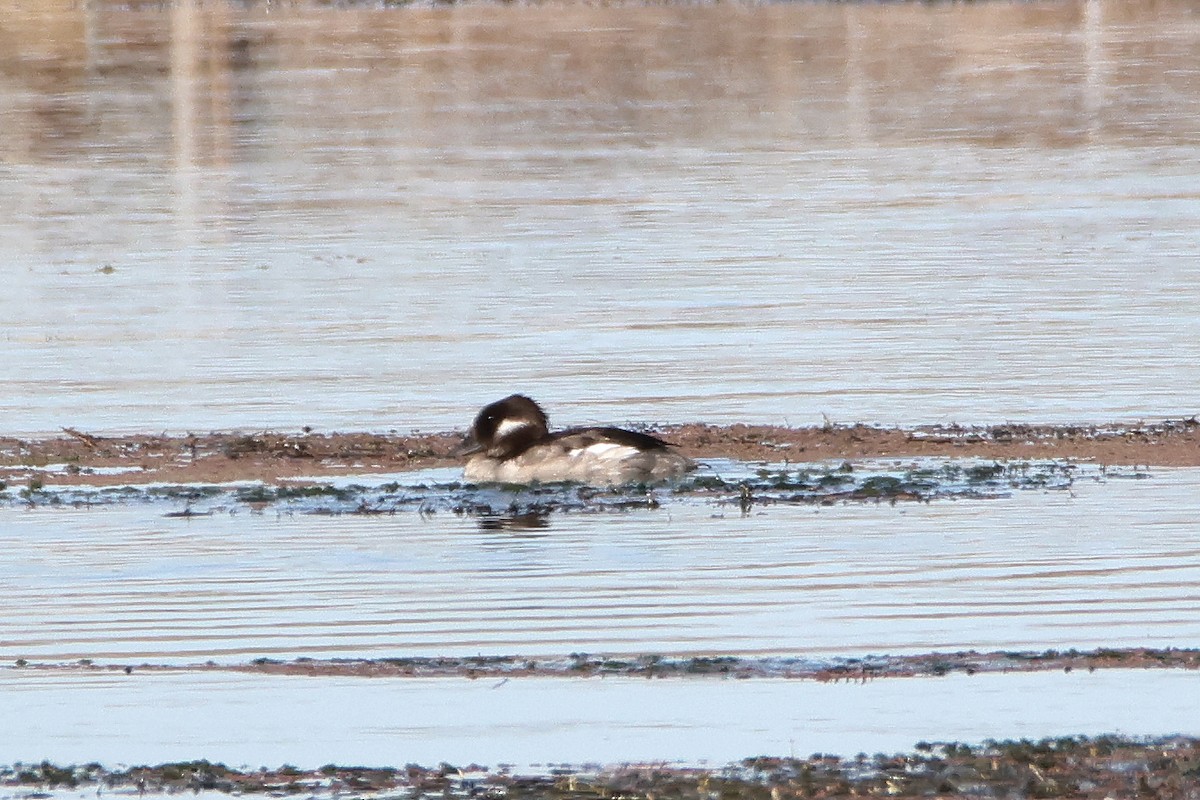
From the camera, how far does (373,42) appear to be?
6281cm

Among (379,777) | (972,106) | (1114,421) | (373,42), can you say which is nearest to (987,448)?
(1114,421)

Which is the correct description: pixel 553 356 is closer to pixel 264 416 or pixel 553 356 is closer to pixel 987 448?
pixel 264 416

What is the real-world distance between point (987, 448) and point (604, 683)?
614 centimetres

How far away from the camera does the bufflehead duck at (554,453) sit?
14.3 meters

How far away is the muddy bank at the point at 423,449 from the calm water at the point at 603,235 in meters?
0.66

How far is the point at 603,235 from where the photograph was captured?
2797cm

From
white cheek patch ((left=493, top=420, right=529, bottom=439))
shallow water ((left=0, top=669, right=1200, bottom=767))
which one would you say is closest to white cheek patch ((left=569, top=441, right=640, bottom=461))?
white cheek patch ((left=493, top=420, right=529, bottom=439))

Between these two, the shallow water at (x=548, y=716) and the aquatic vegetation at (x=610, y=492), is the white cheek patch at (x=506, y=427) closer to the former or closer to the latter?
the aquatic vegetation at (x=610, y=492)

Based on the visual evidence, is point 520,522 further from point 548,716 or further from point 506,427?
point 548,716

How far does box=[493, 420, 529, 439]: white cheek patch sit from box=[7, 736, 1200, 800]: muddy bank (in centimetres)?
658

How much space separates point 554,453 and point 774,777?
6.93 m

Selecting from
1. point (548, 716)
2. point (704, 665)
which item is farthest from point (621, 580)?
point (548, 716)

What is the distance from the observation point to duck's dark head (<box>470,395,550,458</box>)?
14938mm

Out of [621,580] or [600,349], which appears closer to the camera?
[621,580]
